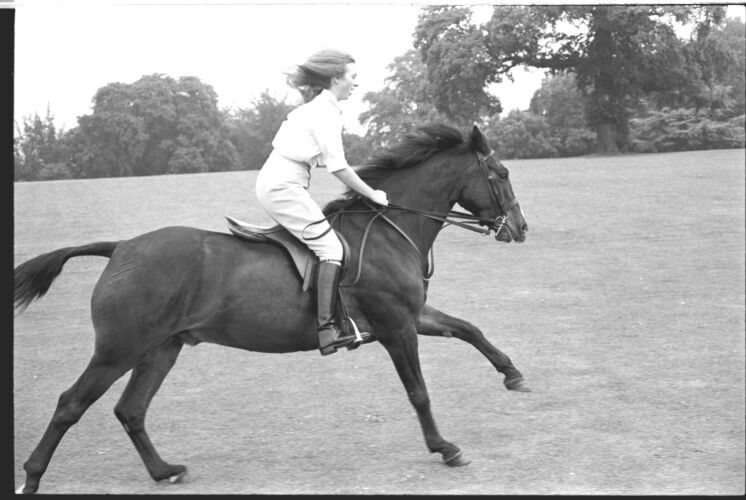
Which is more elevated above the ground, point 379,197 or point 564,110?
point 564,110

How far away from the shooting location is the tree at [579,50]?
32.6ft

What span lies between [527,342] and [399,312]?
455 cm

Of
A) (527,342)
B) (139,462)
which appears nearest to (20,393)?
(139,462)

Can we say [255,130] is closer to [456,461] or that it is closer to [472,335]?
[472,335]

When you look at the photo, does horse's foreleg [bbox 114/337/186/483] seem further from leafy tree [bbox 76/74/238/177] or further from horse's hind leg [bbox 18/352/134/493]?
leafy tree [bbox 76/74/238/177]

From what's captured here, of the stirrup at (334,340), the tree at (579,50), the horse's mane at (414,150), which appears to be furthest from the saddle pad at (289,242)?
the tree at (579,50)

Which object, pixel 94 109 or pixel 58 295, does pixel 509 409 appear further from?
pixel 58 295

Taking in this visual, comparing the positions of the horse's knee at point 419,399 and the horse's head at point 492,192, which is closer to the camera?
the horse's knee at point 419,399

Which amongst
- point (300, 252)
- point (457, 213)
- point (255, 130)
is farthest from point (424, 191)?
point (255, 130)

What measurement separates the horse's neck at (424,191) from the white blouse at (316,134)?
760mm

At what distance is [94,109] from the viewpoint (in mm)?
8375

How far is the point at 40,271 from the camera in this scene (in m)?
5.88

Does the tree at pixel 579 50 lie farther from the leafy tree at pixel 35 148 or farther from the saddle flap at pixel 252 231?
the leafy tree at pixel 35 148

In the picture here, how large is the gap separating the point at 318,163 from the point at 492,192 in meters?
1.42
